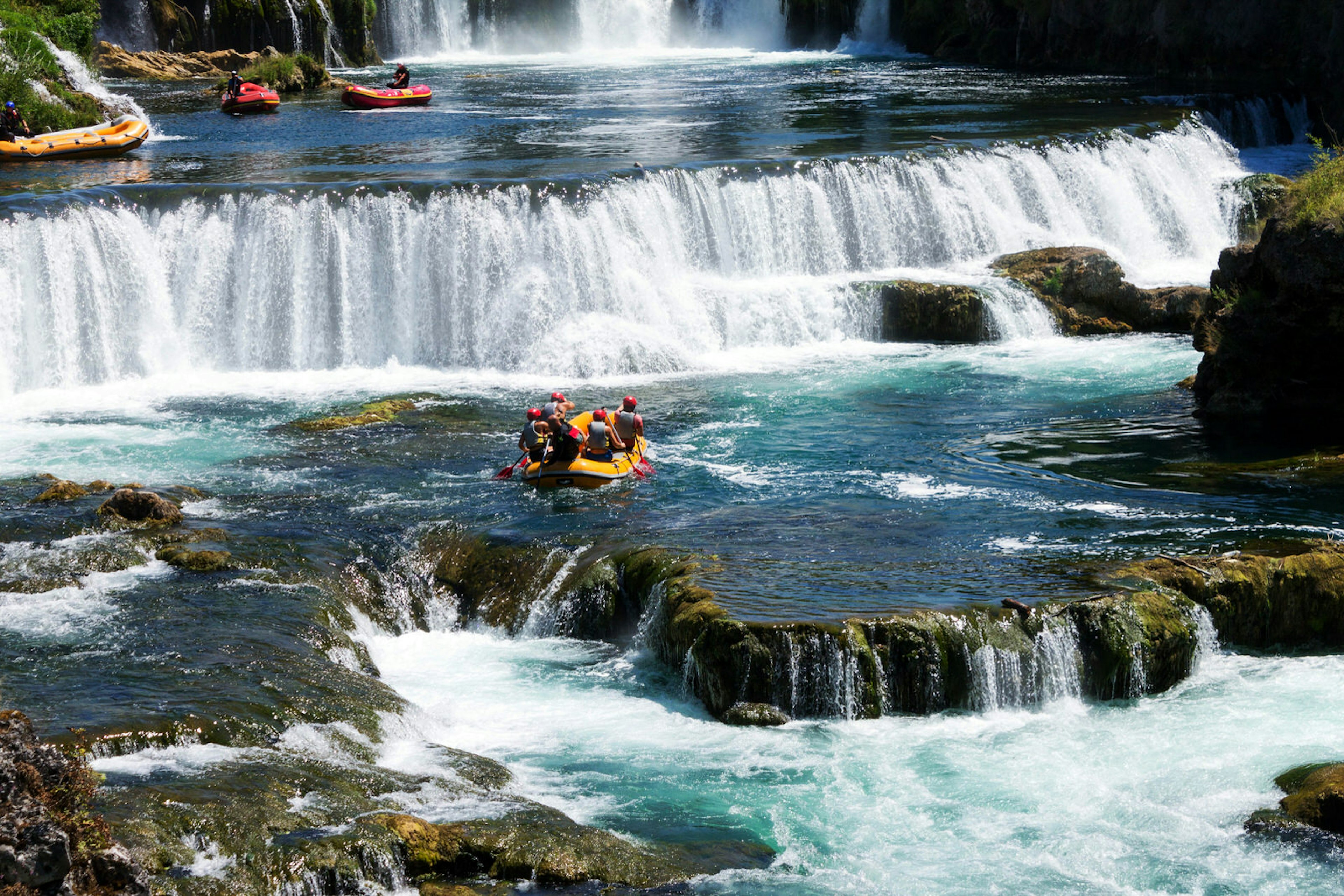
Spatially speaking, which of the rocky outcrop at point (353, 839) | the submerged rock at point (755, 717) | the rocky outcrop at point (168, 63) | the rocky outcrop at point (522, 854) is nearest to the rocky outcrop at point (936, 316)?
the submerged rock at point (755, 717)

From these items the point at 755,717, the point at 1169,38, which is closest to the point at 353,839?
the point at 755,717

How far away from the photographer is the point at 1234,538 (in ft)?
45.0

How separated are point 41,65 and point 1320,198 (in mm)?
28530

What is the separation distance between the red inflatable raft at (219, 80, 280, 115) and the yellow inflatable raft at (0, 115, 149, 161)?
820 centimetres

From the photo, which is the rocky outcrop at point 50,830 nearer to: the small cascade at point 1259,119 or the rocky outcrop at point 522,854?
the rocky outcrop at point 522,854

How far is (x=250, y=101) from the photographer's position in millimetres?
39125

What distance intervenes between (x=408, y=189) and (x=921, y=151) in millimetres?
10329

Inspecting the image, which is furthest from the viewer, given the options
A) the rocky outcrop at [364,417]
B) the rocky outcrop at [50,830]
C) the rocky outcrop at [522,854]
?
the rocky outcrop at [364,417]

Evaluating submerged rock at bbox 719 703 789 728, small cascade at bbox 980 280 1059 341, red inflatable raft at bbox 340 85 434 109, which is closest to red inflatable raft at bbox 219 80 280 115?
red inflatable raft at bbox 340 85 434 109

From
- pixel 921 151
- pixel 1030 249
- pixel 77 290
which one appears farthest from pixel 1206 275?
pixel 77 290

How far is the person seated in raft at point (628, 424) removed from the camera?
16609 mm

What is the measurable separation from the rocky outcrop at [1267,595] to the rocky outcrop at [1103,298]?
12.0 metres

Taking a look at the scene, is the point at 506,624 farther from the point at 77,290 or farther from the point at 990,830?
the point at 77,290

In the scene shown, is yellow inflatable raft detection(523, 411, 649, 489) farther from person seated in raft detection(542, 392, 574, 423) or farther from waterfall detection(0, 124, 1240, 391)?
waterfall detection(0, 124, 1240, 391)
